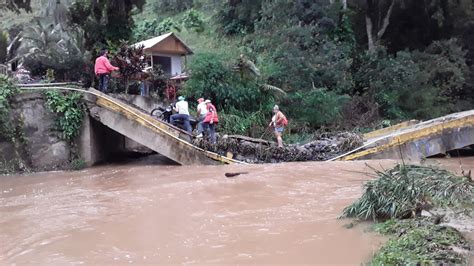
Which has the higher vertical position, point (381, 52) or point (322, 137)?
point (381, 52)

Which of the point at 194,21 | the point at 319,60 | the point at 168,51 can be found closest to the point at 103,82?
the point at 319,60

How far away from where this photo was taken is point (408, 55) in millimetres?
25250

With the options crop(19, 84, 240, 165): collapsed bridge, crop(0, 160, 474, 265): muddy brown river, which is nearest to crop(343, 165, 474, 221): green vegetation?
crop(0, 160, 474, 265): muddy brown river

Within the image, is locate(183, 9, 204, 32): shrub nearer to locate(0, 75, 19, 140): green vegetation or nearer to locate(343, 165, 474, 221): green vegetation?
locate(0, 75, 19, 140): green vegetation

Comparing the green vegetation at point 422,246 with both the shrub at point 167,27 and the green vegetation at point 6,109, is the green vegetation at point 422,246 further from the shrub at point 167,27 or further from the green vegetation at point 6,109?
the shrub at point 167,27

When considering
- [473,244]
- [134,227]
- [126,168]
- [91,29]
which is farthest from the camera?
[91,29]

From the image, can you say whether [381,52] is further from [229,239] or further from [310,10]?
[229,239]

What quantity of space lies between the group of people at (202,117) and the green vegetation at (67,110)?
9.62 ft

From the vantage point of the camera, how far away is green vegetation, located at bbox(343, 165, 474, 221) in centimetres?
789

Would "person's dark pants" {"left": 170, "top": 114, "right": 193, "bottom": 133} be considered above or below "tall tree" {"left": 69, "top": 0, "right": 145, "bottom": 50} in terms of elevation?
below

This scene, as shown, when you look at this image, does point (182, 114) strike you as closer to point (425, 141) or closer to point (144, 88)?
point (144, 88)

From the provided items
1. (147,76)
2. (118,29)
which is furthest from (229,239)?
(118,29)

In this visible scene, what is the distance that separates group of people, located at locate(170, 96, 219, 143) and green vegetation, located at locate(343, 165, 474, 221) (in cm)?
878

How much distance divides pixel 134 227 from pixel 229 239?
180cm
